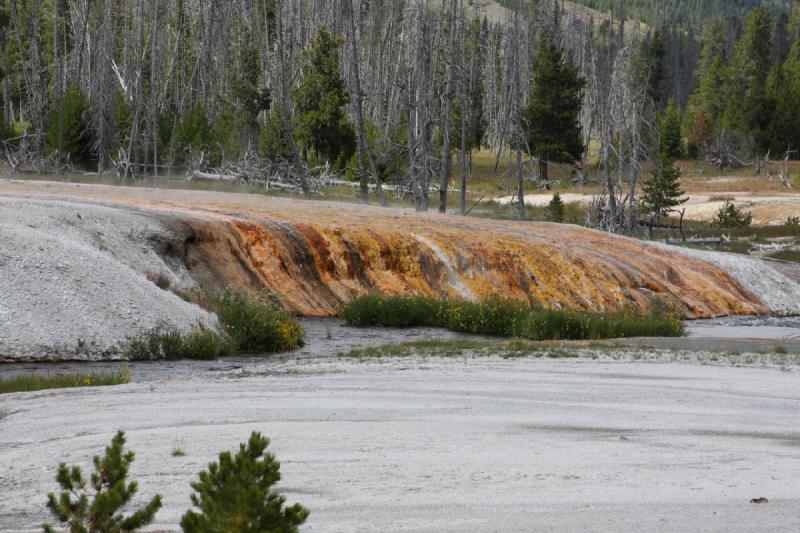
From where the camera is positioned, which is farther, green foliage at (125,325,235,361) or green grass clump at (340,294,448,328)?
green grass clump at (340,294,448,328)

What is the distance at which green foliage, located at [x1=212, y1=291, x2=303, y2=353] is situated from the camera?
737 inches

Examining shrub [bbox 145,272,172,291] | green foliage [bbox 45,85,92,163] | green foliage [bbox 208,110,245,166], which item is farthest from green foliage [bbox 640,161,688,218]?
shrub [bbox 145,272,172,291]

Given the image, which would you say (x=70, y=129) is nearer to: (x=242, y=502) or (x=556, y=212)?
(x=556, y=212)

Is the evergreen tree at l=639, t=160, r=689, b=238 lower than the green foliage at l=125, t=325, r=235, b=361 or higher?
higher

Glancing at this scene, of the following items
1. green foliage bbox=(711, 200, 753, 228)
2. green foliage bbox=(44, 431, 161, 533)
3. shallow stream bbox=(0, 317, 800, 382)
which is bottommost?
shallow stream bbox=(0, 317, 800, 382)

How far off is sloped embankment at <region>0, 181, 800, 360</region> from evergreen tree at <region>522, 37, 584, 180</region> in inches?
1529

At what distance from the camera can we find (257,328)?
1877cm

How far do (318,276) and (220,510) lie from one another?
65.7ft

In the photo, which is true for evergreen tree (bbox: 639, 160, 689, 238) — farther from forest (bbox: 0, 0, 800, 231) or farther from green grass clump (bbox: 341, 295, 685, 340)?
green grass clump (bbox: 341, 295, 685, 340)

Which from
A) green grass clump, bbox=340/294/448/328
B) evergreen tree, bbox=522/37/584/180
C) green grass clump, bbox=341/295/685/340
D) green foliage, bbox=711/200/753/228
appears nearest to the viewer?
green grass clump, bbox=341/295/685/340

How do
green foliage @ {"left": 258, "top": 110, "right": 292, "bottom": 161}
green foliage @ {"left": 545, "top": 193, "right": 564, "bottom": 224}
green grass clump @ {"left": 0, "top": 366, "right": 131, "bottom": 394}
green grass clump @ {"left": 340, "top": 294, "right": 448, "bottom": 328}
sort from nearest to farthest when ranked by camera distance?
green grass clump @ {"left": 0, "top": 366, "right": 131, "bottom": 394}
green grass clump @ {"left": 340, "top": 294, "right": 448, "bottom": 328}
green foliage @ {"left": 545, "top": 193, "right": 564, "bottom": 224}
green foliage @ {"left": 258, "top": 110, "right": 292, "bottom": 161}

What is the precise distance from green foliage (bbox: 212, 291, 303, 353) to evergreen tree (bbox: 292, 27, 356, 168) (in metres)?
36.8

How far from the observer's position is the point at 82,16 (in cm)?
6856

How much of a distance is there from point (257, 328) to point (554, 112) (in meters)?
56.3
